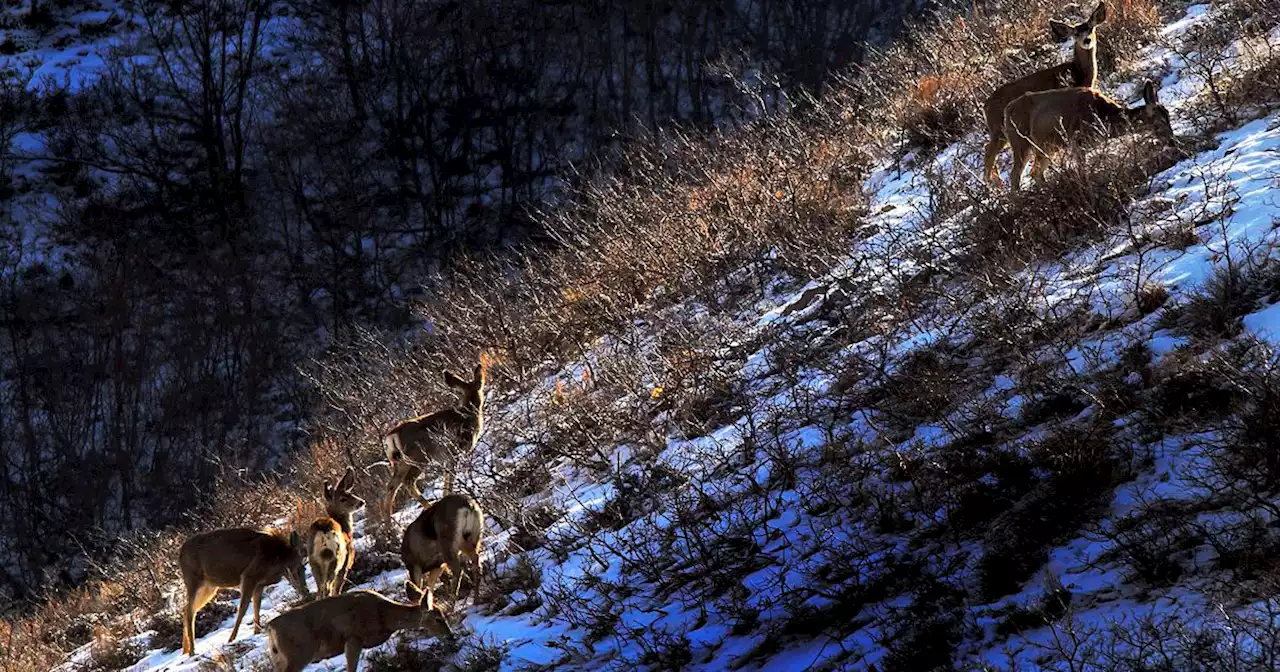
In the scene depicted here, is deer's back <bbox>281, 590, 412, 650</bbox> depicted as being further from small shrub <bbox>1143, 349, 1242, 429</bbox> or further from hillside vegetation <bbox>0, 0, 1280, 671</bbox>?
small shrub <bbox>1143, 349, 1242, 429</bbox>

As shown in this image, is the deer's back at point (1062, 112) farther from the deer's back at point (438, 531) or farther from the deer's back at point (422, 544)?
the deer's back at point (422, 544)

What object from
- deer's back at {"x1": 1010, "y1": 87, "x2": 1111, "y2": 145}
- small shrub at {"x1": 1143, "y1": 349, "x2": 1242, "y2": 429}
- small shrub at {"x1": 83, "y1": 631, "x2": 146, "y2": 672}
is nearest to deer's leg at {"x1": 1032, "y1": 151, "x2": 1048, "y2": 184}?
deer's back at {"x1": 1010, "y1": 87, "x2": 1111, "y2": 145}

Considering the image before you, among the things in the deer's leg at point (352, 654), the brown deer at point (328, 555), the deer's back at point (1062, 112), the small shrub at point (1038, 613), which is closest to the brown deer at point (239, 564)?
the brown deer at point (328, 555)

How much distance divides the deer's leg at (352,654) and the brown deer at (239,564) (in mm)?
1863

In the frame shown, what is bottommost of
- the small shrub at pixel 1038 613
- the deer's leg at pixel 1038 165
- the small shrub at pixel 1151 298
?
the small shrub at pixel 1038 613

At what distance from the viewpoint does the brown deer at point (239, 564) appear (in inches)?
342

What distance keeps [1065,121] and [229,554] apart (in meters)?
7.12

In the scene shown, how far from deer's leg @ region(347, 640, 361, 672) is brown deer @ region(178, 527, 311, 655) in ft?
6.11

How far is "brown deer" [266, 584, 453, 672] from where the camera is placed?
6910 millimetres

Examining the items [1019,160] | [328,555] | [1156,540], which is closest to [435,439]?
[328,555]

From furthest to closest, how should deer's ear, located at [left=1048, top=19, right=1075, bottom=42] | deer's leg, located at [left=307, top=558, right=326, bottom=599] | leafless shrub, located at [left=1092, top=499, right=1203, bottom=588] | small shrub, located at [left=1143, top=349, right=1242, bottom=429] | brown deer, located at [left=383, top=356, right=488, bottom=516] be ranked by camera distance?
deer's ear, located at [left=1048, top=19, right=1075, bottom=42]
brown deer, located at [left=383, top=356, right=488, bottom=516]
deer's leg, located at [left=307, top=558, right=326, bottom=599]
small shrub, located at [left=1143, top=349, right=1242, bottom=429]
leafless shrub, located at [left=1092, top=499, right=1203, bottom=588]

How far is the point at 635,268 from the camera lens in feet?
41.6

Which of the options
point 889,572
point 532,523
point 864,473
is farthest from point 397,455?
point 889,572

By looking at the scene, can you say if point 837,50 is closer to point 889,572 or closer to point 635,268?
point 635,268
